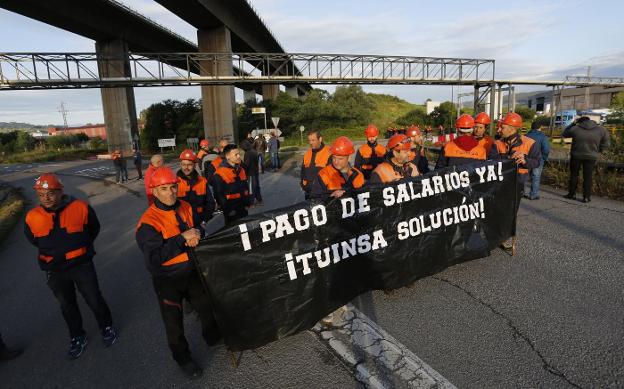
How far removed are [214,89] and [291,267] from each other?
3277 centimetres

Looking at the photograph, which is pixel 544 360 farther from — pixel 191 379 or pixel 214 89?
pixel 214 89

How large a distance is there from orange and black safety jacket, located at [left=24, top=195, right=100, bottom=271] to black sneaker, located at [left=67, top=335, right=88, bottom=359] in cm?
76

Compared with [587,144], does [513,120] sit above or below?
above

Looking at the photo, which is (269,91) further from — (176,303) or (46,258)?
(176,303)

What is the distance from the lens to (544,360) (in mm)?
2873

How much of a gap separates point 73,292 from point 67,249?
501 millimetres

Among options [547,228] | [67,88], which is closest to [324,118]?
[67,88]

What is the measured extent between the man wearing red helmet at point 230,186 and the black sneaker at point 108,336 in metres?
2.11

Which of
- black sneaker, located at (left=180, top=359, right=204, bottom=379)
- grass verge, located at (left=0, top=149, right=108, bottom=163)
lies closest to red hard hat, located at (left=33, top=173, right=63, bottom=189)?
black sneaker, located at (left=180, top=359, right=204, bottom=379)

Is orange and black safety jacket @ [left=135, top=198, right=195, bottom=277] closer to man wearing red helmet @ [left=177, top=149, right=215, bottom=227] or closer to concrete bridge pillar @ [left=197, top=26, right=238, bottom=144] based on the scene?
man wearing red helmet @ [left=177, top=149, right=215, bottom=227]

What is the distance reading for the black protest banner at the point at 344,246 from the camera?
302 cm

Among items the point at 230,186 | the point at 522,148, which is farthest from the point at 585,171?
the point at 230,186

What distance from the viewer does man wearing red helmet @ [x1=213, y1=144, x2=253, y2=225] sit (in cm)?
518

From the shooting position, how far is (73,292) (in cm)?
351
